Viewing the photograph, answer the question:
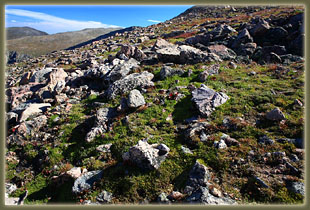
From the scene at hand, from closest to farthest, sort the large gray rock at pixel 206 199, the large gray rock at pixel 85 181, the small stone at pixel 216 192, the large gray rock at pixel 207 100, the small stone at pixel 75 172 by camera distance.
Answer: the large gray rock at pixel 206 199
the small stone at pixel 216 192
the large gray rock at pixel 85 181
the small stone at pixel 75 172
the large gray rock at pixel 207 100

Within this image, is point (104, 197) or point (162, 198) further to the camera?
Answer: point (104, 197)

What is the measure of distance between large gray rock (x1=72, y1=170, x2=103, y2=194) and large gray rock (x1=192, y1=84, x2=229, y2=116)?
871 centimetres

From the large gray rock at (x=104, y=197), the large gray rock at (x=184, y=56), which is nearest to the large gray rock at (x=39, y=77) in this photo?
the large gray rock at (x=184, y=56)

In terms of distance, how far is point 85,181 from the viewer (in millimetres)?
9734

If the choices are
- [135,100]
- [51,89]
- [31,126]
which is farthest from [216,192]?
[51,89]

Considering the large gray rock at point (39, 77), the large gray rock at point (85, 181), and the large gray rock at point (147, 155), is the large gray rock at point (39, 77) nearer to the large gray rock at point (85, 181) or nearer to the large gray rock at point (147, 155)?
the large gray rock at point (85, 181)

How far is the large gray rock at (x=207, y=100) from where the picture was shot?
13.6m

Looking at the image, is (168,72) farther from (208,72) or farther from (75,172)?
(75,172)

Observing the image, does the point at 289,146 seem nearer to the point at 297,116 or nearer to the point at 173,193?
the point at 297,116

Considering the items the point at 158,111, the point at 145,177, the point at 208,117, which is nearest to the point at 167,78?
the point at 158,111

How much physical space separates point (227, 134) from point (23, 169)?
571 inches

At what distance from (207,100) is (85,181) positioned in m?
10.6

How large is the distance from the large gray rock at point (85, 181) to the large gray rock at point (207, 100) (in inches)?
343

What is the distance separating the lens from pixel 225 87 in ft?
56.0
